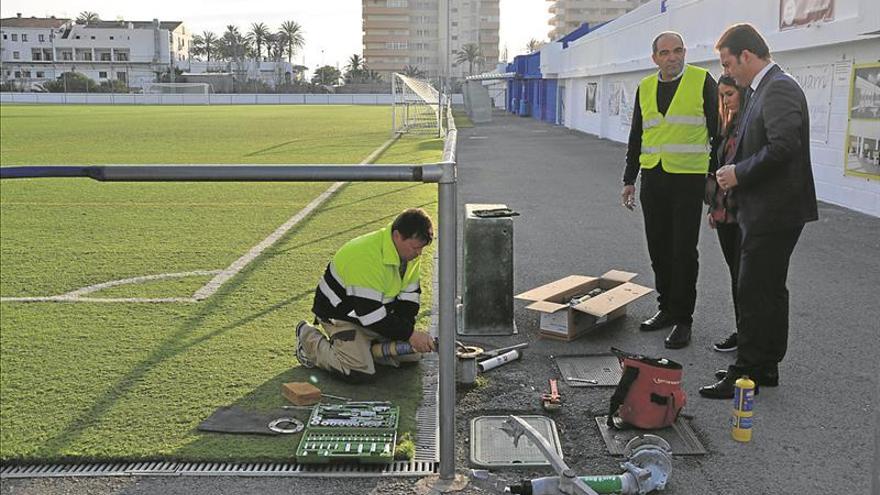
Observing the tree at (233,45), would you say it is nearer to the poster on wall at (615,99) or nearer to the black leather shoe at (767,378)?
the poster on wall at (615,99)

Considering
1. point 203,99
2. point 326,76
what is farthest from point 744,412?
point 326,76

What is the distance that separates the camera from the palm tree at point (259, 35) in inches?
4744

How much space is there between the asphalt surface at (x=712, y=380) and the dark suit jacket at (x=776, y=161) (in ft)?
3.27

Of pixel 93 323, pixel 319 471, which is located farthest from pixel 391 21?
pixel 319 471

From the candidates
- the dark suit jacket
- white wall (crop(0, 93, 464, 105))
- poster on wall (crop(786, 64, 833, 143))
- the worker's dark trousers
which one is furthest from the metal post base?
white wall (crop(0, 93, 464, 105))

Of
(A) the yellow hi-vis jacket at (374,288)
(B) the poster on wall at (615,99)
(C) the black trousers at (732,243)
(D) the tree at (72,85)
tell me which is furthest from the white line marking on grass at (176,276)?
(D) the tree at (72,85)

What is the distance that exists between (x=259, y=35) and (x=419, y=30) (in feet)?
313

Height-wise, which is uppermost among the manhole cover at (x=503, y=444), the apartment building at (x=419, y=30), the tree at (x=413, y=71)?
the apartment building at (x=419, y=30)

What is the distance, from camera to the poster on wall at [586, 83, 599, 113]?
30641 mm

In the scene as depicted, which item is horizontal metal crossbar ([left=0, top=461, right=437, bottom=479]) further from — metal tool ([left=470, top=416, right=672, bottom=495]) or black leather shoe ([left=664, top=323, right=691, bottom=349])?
black leather shoe ([left=664, top=323, right=691, bottom=349])

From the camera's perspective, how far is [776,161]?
4.21m

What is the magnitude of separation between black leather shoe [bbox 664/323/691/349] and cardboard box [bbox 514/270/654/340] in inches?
15.9

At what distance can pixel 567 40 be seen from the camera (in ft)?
127

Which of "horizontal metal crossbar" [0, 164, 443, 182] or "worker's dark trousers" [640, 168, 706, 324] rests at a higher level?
"horizontal metal crossbar" [0, 164, 443, 182]
